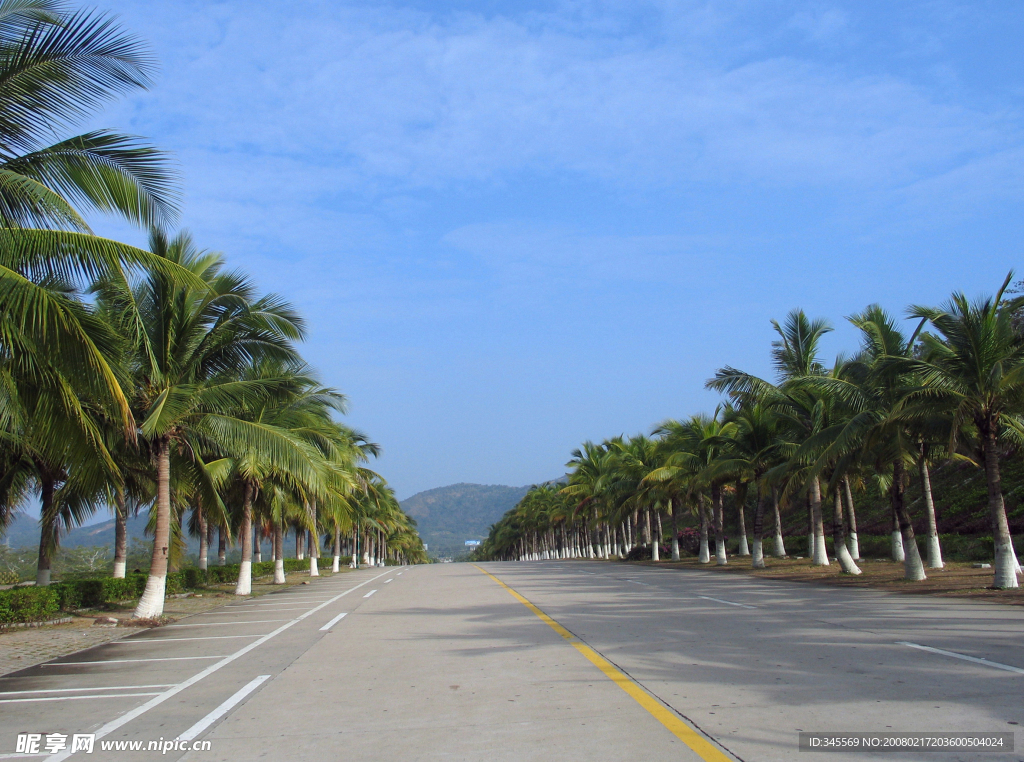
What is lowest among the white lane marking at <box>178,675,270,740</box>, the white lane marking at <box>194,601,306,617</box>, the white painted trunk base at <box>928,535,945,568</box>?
the white lane marking at <box>194,601,306,617</box>

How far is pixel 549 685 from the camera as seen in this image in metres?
8.09

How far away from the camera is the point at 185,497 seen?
25.2 meters

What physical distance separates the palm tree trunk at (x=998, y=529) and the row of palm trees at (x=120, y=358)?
15.9 meters

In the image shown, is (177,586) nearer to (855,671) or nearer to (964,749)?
(855,671)

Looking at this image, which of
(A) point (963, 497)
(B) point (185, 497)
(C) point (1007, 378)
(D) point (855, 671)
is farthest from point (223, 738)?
(A) point (963, 497)

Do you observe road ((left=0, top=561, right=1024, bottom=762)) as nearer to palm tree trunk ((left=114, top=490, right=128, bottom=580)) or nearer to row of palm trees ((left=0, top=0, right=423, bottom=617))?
row of palm trees ((left=0, top=0, right=423, bottom=617))

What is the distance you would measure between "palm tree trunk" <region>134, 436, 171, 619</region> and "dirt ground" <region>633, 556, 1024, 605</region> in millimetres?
17581

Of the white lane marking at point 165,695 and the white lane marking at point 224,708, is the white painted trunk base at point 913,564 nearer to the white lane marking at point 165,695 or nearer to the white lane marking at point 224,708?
the white lane marking at point 165,695

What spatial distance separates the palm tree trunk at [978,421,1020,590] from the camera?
57.5ft

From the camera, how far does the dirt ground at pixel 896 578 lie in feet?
57.6

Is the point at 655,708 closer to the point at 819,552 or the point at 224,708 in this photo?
the point at 224,708

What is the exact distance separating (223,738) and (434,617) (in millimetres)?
9909

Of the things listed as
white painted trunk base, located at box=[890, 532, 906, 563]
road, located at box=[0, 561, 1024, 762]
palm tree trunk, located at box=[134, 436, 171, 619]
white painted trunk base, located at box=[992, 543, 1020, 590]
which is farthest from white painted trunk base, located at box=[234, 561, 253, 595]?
white painted trunk base, located at box=[890, 532, 906, 563]

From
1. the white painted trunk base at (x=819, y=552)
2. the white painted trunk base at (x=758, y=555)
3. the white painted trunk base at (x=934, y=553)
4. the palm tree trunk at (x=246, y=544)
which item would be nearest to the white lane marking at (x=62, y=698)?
the palm tree trunk at (x=246, y=544)
